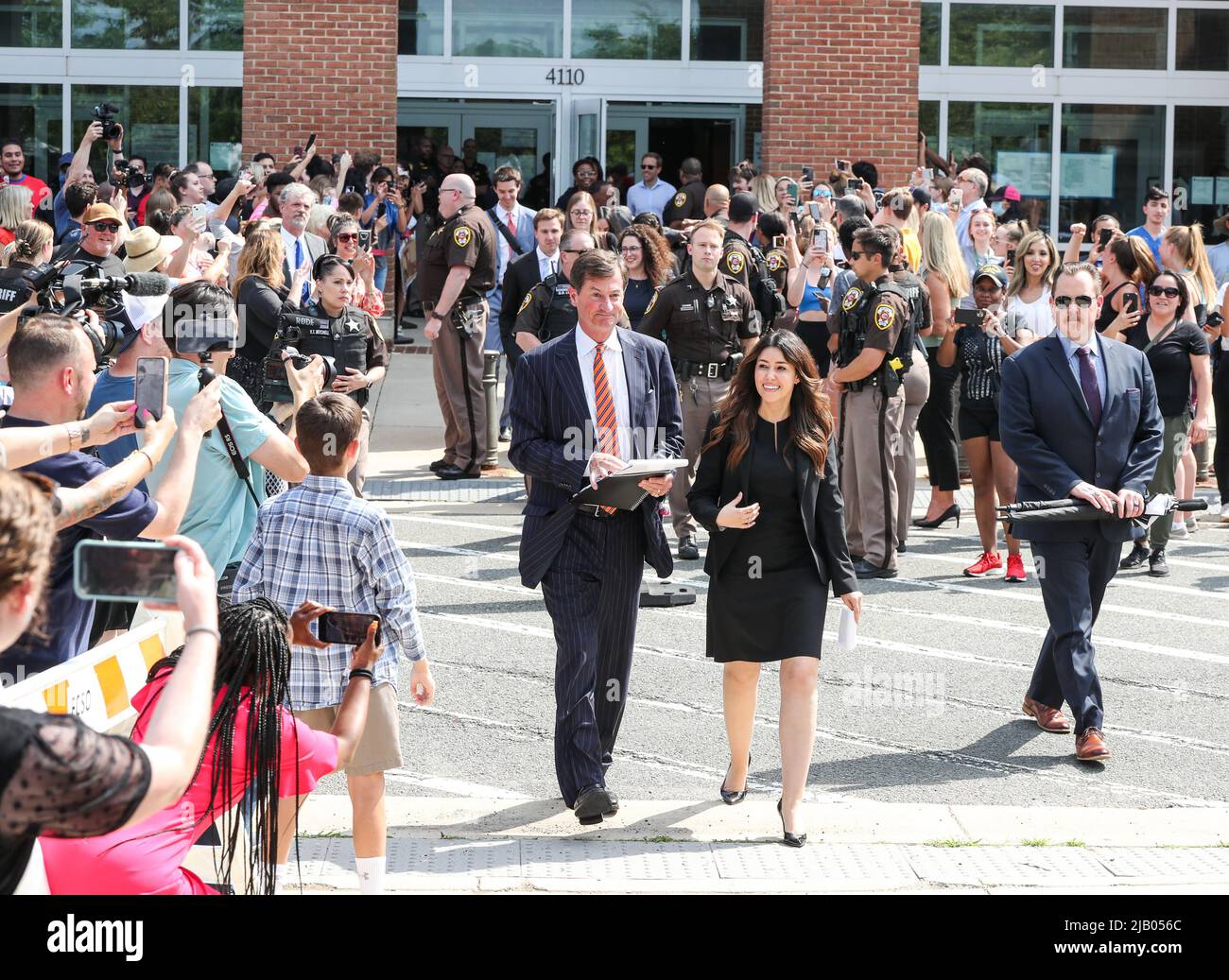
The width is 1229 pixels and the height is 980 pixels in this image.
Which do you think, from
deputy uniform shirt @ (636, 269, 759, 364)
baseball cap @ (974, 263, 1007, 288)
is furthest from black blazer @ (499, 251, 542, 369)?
baseball cap @ (974, 263, 1007, 288)

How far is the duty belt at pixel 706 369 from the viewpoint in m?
11.1

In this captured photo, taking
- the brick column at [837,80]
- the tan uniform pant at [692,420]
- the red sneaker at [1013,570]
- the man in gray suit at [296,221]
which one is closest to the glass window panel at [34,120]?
the brick column at [837,80]

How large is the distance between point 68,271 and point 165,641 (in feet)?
9.01

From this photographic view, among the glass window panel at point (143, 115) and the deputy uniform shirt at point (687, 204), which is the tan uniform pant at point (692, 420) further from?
the glass window panel at point (143, 115)

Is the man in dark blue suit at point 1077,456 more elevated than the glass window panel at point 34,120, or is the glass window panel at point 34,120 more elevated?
the glass window panel at point 34,120

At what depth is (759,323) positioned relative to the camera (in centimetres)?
1127

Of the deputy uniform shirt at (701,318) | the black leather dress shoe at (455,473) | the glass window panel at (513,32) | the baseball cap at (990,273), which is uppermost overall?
the glass window panel at (513,32)

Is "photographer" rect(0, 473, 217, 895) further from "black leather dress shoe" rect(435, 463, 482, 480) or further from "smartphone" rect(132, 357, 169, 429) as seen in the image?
"black leather dress shoe" rect(435, 463, 482, 480)

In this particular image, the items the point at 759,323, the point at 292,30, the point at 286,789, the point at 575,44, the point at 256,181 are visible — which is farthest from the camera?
the point at 575,44

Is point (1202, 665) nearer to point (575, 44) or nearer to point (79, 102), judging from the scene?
point (575, 44)

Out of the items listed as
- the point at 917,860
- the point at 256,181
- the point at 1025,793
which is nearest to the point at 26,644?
the point at 917,860

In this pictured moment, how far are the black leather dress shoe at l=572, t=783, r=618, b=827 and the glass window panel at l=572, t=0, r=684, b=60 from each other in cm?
1639

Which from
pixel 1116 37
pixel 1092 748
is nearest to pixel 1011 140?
pixel 1116 37

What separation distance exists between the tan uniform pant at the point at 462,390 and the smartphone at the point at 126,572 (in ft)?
35.4
